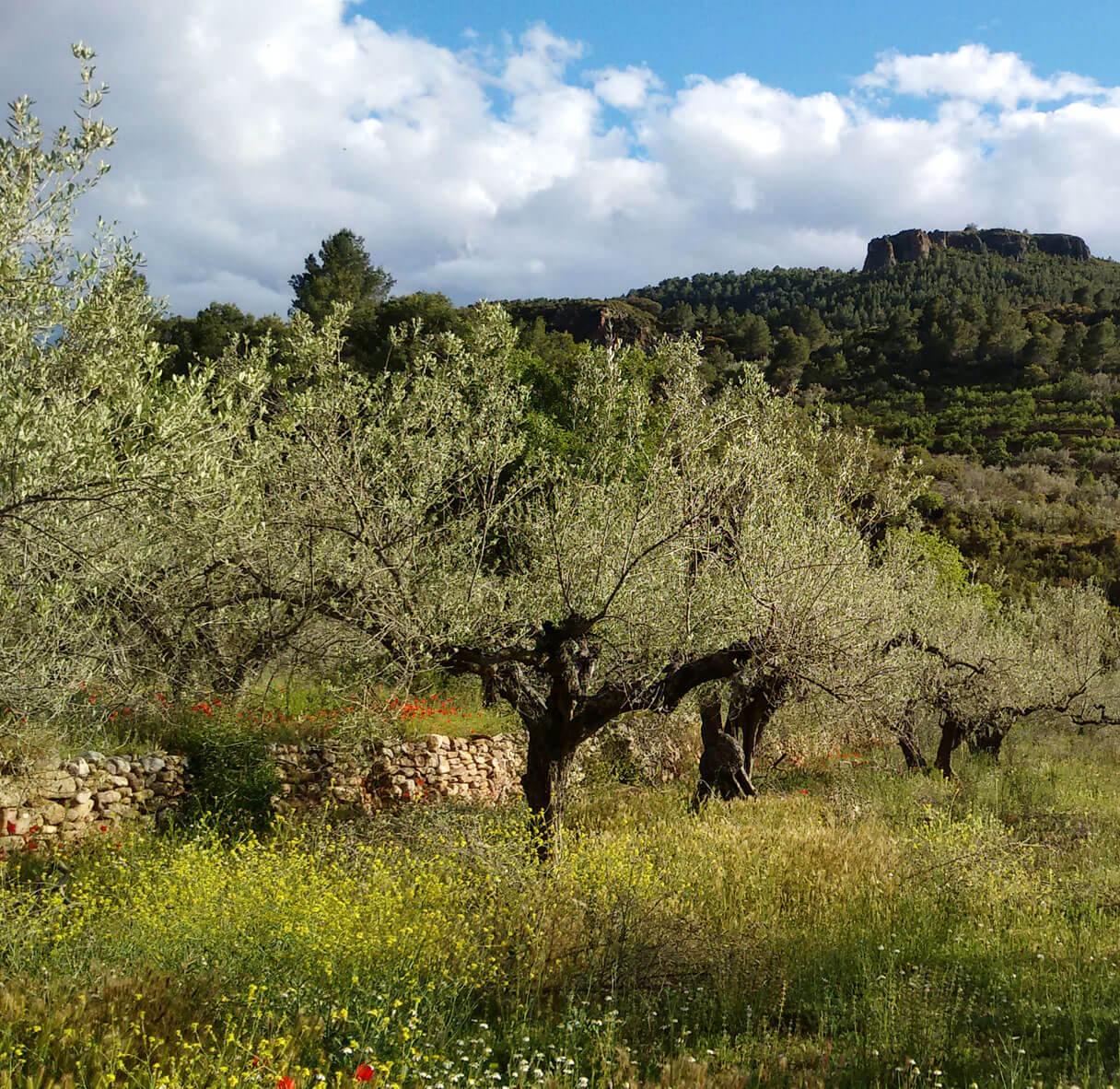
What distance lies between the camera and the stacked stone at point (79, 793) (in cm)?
902

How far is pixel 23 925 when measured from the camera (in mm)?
5758

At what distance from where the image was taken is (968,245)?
9212 cm

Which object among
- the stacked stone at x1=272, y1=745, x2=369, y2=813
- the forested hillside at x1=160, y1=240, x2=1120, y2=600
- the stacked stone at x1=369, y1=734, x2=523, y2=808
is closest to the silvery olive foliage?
the stacked stone at x1=272, y1=745, x2=369, y2=813

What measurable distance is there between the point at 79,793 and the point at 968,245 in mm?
104727

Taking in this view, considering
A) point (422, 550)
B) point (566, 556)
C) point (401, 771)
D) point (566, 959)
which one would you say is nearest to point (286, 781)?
point (401, 771)

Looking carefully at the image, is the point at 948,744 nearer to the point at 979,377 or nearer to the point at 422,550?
the point at 422,550

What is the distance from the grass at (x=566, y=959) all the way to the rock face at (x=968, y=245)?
282ft

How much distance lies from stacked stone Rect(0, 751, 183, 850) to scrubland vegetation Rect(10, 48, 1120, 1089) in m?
0.38

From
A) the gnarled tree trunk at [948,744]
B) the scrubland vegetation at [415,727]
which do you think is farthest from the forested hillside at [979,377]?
the scrubland vegetation at [415,727]

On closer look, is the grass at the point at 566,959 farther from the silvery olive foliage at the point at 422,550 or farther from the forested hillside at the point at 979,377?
the forested hillside at the point at 979,377

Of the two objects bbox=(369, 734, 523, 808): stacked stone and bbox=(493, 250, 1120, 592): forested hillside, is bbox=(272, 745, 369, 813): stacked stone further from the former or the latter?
→ bbox=(493, 250, 1120, 592): forested hillside

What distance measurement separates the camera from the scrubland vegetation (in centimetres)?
491

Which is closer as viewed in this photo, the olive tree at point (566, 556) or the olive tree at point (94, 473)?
the olive tree at point (94, 473)

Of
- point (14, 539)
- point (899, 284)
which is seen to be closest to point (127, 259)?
point (14, 539)
